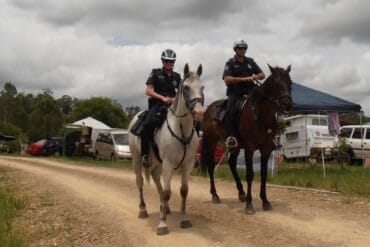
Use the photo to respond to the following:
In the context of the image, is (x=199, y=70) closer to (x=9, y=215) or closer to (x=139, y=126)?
(x=139, y=126)

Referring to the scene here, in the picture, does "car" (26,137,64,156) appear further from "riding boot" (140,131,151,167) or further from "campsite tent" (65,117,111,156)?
"riding boot" (140,131,151,167)

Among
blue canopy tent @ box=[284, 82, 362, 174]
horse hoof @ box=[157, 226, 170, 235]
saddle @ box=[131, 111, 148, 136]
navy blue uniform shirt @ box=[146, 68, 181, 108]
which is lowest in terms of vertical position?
horse hoof @ box=[157, 226, 170, 235]

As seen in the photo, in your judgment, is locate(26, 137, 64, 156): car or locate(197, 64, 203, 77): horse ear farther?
locate(26, 137, 64, 156): car

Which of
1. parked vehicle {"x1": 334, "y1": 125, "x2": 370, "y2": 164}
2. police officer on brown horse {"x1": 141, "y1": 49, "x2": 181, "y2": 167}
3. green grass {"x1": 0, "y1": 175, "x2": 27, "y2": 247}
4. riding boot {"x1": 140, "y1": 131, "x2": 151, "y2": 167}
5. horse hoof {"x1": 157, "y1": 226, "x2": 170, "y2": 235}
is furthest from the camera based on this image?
parked vehicle {"x1": 334, "y1": 125, "x2": 370, "y2": 164}

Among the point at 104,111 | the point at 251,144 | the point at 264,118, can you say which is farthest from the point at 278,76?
the point at 104,111

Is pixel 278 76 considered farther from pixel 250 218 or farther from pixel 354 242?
pixel 354 242

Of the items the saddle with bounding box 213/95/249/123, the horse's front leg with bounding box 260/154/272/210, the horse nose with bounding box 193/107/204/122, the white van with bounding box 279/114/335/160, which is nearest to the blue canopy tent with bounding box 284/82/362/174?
the saddle with bounding box 213/95/249/123

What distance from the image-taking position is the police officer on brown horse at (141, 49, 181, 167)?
7.62 m

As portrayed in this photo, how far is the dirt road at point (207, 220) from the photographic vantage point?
21.8ft

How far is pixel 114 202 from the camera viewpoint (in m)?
10.0

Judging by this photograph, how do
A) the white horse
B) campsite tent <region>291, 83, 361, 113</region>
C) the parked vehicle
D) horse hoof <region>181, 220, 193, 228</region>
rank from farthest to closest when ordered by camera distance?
the parked vehicle
campsite tent <region>291, 83, 361, 113</region>
horse hoof <region>181, 220, 193, 228</region>
the white horse

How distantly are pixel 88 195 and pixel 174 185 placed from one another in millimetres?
2857

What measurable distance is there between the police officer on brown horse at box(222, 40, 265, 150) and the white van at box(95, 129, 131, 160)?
16.3 meters

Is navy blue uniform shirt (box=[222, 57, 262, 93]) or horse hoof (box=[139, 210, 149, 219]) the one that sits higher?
navy blue uniform shirt (box=[222, 57, 262, 93])
